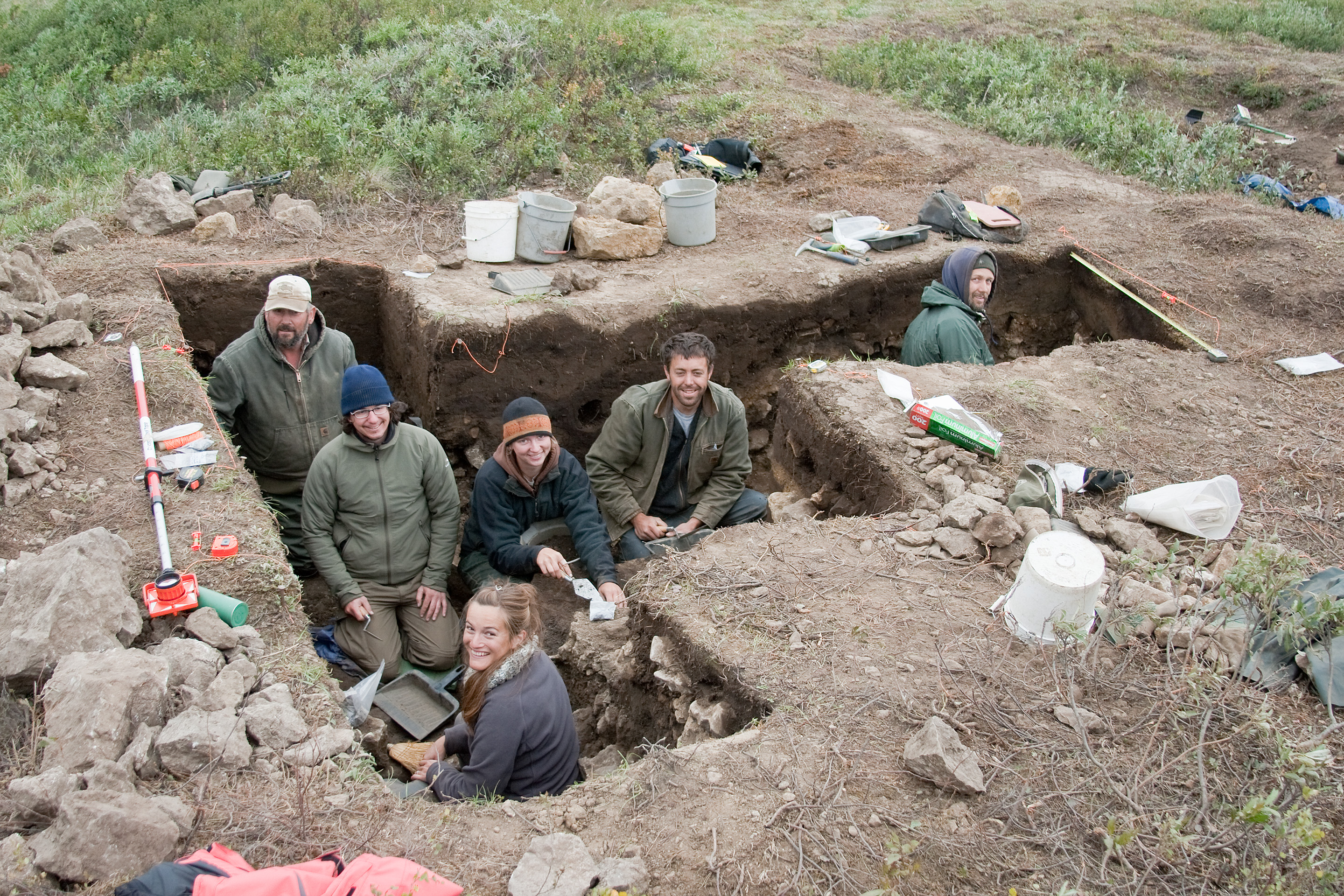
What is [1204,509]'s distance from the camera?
14.1 feet

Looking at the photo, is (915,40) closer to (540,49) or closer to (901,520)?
(540,49)

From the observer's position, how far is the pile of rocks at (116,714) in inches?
102

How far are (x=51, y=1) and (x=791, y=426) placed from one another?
13.3 meters

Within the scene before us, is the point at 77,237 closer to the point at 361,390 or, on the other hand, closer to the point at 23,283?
the point at 23,283

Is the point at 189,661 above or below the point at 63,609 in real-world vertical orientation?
below

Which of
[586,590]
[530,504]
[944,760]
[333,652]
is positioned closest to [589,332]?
[530,504]

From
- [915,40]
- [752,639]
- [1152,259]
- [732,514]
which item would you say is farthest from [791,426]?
[915,40]

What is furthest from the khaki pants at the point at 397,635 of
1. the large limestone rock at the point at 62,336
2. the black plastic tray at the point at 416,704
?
the large limestone rock at the point at 62,336

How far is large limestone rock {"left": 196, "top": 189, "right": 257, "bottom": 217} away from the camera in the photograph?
7344mm

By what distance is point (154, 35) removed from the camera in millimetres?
11344

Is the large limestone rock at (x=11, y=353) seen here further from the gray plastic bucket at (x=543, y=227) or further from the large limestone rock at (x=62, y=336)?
the gray plastic bucket at (x=543, y=227)

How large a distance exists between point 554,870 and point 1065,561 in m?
2.17

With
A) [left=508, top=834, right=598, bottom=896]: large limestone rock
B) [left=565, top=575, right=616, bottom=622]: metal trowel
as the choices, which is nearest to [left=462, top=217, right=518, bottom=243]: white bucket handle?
[left=565, top=575, right=616, bottom=622]: metal trowel

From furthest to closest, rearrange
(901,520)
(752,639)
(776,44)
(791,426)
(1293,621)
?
(776,44) < (791,426) < (901,520) < (752,639) < (1293,621)
